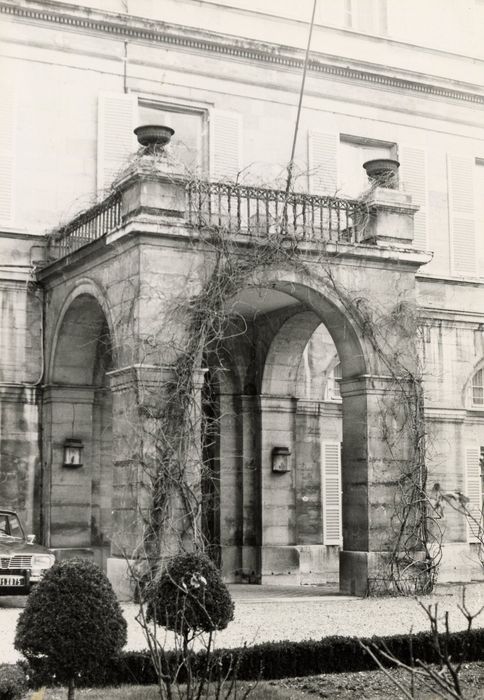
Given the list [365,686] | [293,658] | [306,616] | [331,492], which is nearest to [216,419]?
[306,616]

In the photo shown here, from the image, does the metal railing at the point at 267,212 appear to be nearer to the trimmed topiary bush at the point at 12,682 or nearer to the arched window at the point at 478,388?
the arched window at the point at 478,388

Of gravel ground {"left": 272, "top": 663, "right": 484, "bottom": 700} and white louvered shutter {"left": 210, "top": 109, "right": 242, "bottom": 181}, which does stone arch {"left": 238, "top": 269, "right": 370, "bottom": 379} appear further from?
gravel ground {"left": 272, "top": 663, "right": 484, "bottom": 700}

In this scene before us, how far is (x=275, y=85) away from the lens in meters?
19.7

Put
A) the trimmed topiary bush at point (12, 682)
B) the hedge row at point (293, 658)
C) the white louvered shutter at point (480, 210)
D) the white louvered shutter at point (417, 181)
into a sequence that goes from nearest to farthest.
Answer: the trimmed topiary bush at point (12, 682) → the hedge row at point (293, 658) → the white louvered shutter at point (417, 181) → the white louvered shutter at point (480, 210)

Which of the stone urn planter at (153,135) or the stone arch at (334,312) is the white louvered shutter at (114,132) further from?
the stone arch at (334,312)

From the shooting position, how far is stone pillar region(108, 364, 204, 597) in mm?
13320

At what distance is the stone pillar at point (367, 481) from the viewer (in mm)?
14734

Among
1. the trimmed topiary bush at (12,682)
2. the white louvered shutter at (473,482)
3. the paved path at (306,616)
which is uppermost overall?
the white louvered shutter at (473,482)

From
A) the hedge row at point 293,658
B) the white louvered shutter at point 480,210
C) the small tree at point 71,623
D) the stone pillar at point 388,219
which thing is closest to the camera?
the small tree at point 71,623

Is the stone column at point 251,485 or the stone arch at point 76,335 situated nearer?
the stone arch at point 76,335

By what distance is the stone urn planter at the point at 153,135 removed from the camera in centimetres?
1427

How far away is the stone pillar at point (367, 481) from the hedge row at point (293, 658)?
4.97 meters

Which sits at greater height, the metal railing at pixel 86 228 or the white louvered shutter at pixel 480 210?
the white louvered shutter at pixel 480 210

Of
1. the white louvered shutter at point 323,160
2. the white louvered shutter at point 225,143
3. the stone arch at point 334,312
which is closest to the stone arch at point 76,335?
the stone arch at point 334,312
